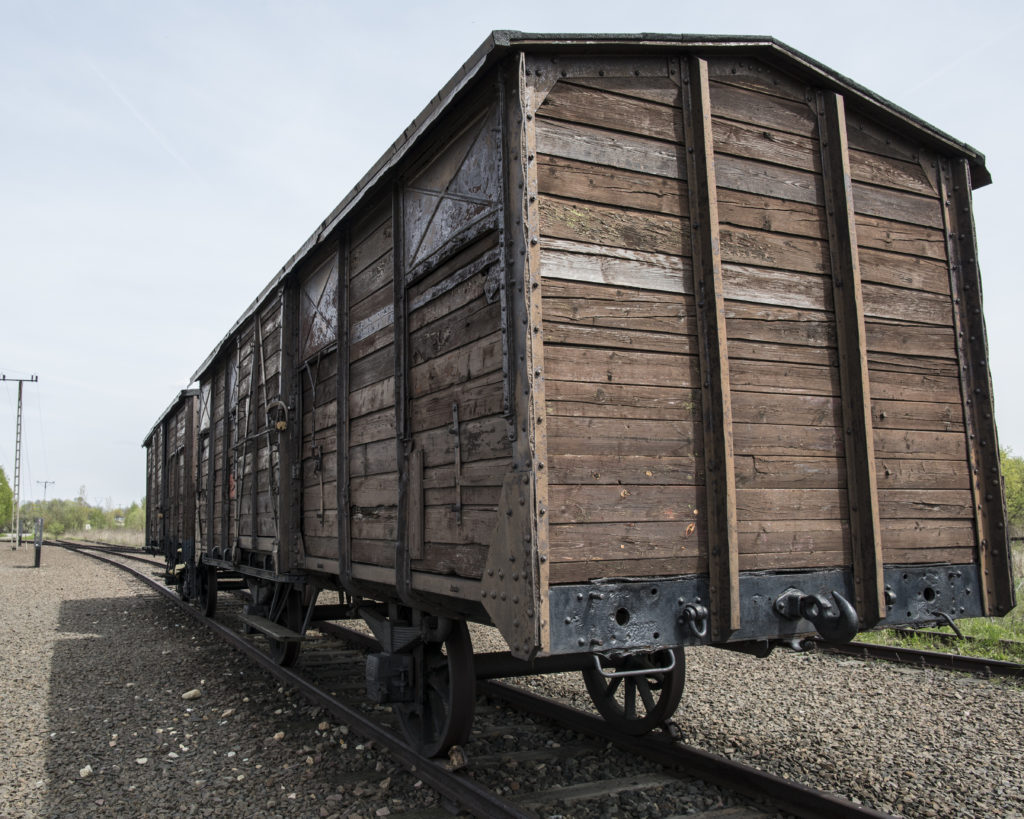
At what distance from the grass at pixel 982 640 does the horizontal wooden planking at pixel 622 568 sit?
15.7ft

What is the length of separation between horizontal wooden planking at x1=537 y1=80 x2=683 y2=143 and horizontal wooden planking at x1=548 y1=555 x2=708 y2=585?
1997 mm

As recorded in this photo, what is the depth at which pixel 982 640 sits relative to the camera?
7449mm

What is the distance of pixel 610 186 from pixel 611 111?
38 cm

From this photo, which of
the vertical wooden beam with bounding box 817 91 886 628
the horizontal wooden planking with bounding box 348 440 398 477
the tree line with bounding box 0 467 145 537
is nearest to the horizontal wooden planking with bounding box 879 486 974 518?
the vertical wooden beam with bounding box 817 91 886 628

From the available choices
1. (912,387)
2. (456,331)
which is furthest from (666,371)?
(912,387)

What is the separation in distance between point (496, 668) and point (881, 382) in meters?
2.70

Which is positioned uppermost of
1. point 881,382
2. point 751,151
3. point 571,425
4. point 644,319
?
point 751,151

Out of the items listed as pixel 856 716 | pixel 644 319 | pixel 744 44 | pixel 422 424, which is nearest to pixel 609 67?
pixel 744 44

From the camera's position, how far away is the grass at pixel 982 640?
7035 mm

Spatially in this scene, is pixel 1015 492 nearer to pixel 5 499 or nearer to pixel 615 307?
pixel 615 307

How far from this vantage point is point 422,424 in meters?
4.29

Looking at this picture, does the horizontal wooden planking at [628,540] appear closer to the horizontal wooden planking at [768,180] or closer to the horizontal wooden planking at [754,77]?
the horizontal wooden planking at [768,180]

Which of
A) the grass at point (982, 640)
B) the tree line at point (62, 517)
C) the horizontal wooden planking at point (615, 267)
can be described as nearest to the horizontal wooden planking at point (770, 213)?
the horizontal wooden planking at point (615, 267)

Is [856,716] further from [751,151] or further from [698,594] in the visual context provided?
[751,151]
